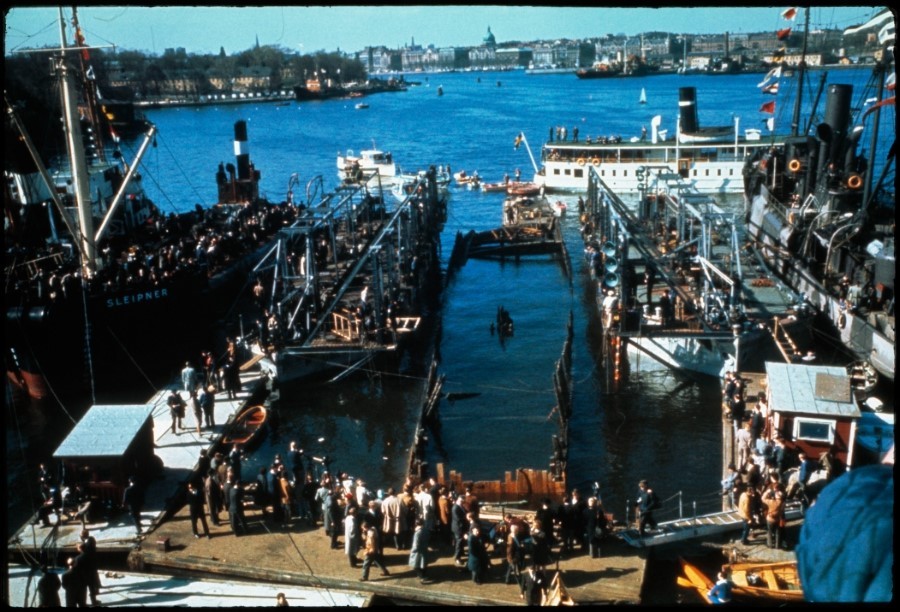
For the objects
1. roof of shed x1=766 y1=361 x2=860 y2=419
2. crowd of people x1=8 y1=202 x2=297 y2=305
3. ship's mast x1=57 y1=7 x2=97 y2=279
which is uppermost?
ship's mast x1=57 y1=7 x2=97 y2=279

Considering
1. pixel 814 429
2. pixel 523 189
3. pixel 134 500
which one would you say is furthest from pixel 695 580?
pixel 523 189

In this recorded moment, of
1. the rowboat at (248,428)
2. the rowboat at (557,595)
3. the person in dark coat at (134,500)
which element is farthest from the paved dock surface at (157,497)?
the rowboat at (557,595)

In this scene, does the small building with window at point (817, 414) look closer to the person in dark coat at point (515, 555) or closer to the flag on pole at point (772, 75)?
the person in dark coat at point (515, 555)

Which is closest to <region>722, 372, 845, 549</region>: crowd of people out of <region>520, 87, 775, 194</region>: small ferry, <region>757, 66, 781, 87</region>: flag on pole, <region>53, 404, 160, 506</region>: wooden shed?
<region>53, 404, 160, 506</region>: wooden shed

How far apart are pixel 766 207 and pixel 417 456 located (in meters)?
32.1

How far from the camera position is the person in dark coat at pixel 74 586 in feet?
43.7

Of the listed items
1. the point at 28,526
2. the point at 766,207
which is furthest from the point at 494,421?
the point at 766,207

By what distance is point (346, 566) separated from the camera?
15266mm

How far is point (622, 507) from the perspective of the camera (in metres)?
20.9

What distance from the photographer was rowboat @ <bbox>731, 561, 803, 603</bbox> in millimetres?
14062

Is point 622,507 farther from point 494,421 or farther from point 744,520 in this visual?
point 494,421

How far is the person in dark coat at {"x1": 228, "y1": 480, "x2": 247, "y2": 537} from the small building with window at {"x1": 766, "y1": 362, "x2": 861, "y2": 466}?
1221cm

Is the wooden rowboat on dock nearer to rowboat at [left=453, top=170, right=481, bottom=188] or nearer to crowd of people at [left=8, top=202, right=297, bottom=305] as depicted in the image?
crowd of people at [left=8, top=202, right=297, bottom=305]

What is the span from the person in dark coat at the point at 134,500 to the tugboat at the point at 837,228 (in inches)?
917
